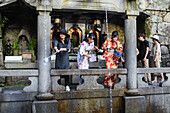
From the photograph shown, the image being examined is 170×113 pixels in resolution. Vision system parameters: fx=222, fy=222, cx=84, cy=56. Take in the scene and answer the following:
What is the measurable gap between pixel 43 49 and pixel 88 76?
1548mm

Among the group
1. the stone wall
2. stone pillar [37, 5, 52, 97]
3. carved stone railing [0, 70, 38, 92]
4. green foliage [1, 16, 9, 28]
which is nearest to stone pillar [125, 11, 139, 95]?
stone pillar [37, 5, 52, 97]

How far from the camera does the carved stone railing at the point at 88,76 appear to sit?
253 inches

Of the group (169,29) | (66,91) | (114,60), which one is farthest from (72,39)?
(169,29)

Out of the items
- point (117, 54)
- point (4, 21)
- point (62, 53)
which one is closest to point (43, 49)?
point (62, 53)

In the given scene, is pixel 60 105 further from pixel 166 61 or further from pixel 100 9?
pixel 166 61

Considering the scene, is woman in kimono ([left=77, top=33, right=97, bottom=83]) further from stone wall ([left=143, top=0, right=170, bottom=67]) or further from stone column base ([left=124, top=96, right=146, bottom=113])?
stone wall ([left=143, top=0, right=170, bottom=67])

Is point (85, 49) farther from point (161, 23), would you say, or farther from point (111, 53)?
point (161, 23)

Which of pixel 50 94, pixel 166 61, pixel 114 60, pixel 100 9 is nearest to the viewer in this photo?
pixel 50 94

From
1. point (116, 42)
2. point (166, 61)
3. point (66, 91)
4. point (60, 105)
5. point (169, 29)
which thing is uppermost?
point (169, 29)

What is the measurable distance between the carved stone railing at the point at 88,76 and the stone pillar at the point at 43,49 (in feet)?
0.73

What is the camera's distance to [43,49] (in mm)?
6262

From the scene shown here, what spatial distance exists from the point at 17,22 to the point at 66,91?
15.7ft

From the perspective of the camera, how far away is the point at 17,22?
9695 mm

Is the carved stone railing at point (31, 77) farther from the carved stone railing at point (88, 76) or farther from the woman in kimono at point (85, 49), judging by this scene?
the woman in kimono at point (85, 49)
